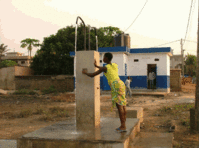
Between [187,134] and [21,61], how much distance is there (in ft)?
172

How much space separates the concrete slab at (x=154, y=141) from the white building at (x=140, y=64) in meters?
14.4

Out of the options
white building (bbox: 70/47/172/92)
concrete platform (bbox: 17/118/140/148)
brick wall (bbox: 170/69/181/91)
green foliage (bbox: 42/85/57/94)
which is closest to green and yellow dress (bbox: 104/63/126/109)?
concrete platform (bbox: 17/118/140/148)

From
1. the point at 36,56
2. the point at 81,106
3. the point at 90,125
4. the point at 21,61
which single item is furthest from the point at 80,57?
the point at 21,61

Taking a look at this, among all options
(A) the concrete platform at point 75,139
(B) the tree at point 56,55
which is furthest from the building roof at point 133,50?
(A) the concrete platform at point 75,139

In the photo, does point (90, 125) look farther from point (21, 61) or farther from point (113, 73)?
point (21, 61)

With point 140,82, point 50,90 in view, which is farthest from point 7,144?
point 50,90

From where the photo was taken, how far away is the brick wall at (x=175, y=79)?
2175 centimetres

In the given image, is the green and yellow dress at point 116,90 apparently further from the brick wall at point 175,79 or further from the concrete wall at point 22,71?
the concrete wall at point 22,71

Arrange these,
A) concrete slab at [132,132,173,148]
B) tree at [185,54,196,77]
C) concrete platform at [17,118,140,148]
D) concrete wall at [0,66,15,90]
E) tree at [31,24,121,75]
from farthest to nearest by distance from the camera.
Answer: tree at [185,54,196,77]
tree at [31,24,121,75]
concrete wall at [0,66,15,90]
concrete slab at [132,132,173,148]
concrete platform at [17,118,140,148]

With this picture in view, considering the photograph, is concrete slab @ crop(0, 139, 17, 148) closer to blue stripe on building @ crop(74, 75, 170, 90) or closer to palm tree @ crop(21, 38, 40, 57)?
blue stripe on building @ crop(74, 75, 170, 90)

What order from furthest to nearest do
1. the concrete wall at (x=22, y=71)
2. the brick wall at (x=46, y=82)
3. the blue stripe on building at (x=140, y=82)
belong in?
the concrete wall at (x=22, y=71)
the brick wall at (x=46, y=82)
the blue stripe on building at (x=140, y=82)

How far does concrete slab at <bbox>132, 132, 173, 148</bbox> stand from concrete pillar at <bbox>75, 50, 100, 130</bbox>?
104 centimetres

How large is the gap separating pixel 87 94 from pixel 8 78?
2428 centimetres

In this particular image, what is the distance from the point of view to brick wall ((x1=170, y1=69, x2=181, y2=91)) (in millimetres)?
21750
